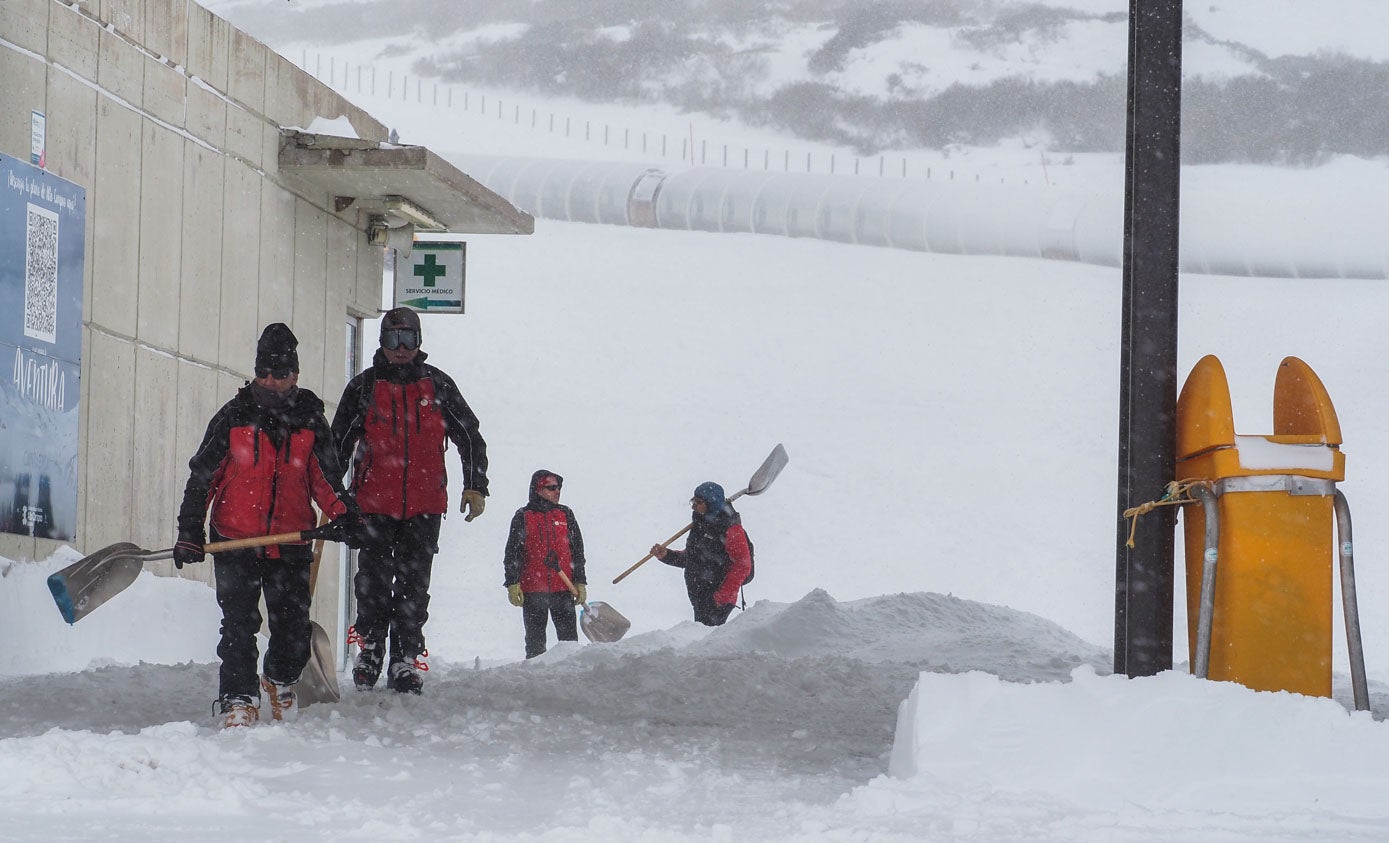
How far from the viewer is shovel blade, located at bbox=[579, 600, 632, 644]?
37.3 ft

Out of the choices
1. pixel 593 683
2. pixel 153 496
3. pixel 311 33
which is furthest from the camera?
pixel 311 33

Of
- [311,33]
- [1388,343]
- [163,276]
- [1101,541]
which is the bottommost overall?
[1101,541]

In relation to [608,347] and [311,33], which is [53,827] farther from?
[311,33]

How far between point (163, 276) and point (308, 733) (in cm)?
429

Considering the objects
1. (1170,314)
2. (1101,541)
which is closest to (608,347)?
(1101,541)

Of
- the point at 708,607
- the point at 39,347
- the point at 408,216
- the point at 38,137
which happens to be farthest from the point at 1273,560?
the point at 408,216

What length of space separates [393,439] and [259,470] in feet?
2.49

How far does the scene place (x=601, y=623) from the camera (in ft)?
37.8

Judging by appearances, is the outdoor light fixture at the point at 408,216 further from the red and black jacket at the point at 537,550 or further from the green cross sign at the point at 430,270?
the red and black jacket at the point at 537,550

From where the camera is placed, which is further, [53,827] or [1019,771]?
[1019,771]

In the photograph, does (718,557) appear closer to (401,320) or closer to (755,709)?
(755,709)

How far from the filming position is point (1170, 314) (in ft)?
18.0

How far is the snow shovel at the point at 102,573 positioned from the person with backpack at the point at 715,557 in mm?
5364

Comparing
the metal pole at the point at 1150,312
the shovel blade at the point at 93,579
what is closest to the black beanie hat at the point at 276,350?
the shovel blade at the point at 93,579
